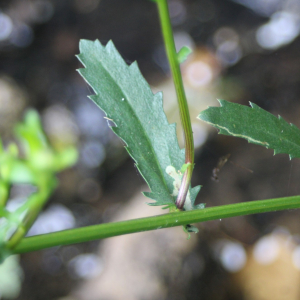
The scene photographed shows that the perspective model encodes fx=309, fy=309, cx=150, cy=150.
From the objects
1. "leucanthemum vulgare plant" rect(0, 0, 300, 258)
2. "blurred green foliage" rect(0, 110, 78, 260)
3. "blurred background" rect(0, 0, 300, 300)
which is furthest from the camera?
"blurred background" rect(0, 0, 300, 300)

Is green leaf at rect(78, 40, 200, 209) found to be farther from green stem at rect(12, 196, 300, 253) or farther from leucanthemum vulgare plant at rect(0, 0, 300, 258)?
green stem at rect(12, 196, 300, 253)

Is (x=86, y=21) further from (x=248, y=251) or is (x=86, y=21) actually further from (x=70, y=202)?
(x=248, y=251)

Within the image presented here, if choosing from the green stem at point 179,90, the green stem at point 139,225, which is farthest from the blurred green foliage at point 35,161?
the green stem at point 179,90

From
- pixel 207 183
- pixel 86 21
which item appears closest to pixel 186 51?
pixel 207 183

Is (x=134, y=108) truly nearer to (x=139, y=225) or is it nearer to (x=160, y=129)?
(x=160, y=129)

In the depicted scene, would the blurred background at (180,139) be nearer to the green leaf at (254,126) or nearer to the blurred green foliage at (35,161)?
the green leaf at (254,126)

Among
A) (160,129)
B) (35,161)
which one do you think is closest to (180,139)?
(160,129)

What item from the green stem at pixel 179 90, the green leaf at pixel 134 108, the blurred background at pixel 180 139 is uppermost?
the blurred background at pixel 180 139

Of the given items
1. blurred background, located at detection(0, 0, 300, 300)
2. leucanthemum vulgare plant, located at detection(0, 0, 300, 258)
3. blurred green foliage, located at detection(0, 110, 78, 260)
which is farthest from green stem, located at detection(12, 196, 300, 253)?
blurred background, located at detection(0, 0, 300, 300)
